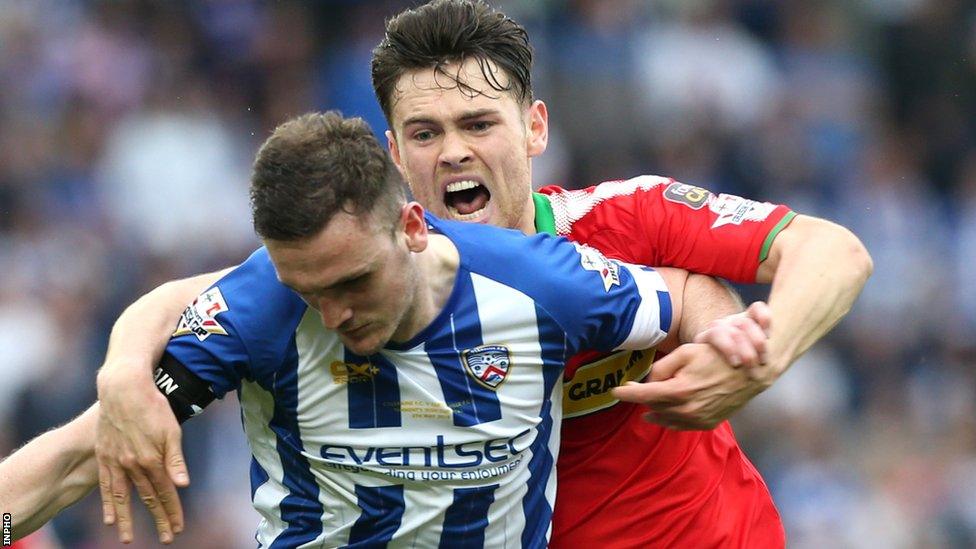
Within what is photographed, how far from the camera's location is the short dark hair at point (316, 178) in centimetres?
371

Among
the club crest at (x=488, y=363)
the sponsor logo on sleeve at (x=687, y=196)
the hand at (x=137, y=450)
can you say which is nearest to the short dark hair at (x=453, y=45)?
the sponsor logo on sleeve at (x=687, y=196)

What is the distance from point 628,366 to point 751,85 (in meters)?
6.87

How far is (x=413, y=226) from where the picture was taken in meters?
3.95

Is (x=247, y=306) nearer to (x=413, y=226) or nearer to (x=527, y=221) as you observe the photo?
(x=413, y=226)

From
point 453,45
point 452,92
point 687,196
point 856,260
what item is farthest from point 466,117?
point 856,260

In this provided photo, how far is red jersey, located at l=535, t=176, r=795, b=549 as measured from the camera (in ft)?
14.8

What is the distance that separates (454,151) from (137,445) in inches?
55.8

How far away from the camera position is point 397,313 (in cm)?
390

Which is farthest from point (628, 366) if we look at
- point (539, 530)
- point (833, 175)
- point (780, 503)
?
point (833, 175)

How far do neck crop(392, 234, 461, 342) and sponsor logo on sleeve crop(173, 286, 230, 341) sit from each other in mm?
442

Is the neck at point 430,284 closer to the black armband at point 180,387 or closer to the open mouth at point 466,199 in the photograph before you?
the black armband at point 180,387

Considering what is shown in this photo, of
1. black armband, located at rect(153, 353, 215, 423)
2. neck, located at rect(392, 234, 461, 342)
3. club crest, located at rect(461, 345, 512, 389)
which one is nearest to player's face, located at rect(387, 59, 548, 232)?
neck, located at rect(392, 234, 461, 342)

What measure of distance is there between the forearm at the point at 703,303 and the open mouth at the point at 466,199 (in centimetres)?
71

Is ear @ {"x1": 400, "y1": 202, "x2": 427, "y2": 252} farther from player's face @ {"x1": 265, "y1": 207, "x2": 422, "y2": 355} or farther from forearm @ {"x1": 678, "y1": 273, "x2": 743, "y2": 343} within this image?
forearm @ {"x1": 678, "y1": 273, "x2": 743, "y2": 343}
